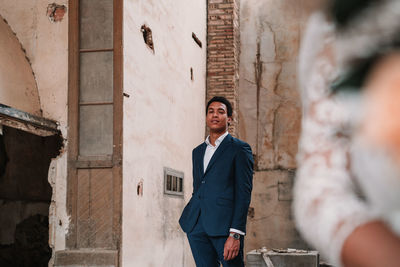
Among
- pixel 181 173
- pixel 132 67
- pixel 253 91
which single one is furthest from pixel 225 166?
pixel 253 91

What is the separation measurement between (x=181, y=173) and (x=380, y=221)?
23.5 feet

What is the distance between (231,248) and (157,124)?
308 cm

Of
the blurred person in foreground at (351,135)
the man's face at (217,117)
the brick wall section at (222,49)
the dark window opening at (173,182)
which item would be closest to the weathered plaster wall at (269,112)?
the brick wall section at (222,49)

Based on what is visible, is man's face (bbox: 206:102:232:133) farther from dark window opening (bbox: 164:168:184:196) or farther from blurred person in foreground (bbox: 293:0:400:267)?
blurred person in foreground (bbox: 293:0:400:267)

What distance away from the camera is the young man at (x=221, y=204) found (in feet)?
12.7

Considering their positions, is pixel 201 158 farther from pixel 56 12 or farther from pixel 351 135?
pixel 351 135

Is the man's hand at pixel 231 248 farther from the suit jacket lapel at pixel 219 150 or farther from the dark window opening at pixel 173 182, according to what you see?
the dark window opening at pixel 173 182

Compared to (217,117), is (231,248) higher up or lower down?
lower down

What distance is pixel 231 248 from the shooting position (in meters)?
3.80

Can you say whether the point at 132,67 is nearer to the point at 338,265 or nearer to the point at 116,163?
the point at 116,163

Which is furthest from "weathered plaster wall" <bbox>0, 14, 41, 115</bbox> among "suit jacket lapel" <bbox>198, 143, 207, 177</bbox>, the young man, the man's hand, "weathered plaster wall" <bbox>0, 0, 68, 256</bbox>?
the man's hand

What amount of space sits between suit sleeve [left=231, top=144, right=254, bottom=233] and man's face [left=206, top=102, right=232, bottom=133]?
247 mm

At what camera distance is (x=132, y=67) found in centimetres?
584

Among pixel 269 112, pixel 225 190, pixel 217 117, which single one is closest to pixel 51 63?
pixel 217 117
